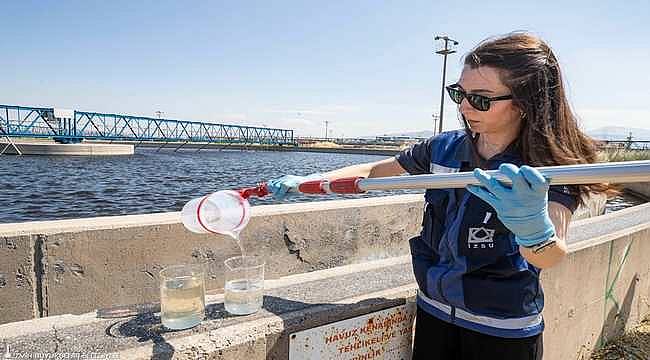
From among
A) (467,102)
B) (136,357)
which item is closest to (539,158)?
(467,102)

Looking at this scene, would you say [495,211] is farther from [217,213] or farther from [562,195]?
[217,213]

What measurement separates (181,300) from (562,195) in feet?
4.89

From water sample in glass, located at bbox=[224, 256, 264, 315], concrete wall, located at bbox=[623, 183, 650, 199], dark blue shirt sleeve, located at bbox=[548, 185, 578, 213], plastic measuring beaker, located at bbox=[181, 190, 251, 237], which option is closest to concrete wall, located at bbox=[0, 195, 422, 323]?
plastic measuring beaker, located at bbox=[181, 190, 251, 237]

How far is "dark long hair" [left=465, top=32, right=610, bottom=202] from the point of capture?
1.72 metres

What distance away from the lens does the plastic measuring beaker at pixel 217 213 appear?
77.1 inches

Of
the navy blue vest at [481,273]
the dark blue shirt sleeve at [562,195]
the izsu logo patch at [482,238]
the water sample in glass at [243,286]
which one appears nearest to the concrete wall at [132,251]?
the water sample in glass at [243,286]

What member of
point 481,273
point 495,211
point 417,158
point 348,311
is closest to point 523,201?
point 495,211

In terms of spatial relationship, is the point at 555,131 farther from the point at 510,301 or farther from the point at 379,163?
the point at 379,163

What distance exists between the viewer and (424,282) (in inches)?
75.8

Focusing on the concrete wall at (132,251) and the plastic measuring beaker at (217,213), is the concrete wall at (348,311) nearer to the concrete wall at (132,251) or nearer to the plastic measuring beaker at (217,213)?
the plastic measuring beaker at (217,213)

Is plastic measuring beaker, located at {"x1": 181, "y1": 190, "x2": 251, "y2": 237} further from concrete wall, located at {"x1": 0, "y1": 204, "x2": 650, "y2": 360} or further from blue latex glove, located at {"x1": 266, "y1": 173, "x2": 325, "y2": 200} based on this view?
concrete wall, located at {"x1": 0, "y1": 204, "x2": 650, "y2": 360}

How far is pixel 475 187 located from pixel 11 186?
20.8 metres

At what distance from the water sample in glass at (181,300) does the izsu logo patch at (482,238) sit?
1.11 metres

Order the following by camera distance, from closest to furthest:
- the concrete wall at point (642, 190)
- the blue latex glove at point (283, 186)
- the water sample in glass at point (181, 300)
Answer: the water sample in glass at point (181, 300), the blue latex glove at point (283, 186), the concrete wall at point (642, 190)
